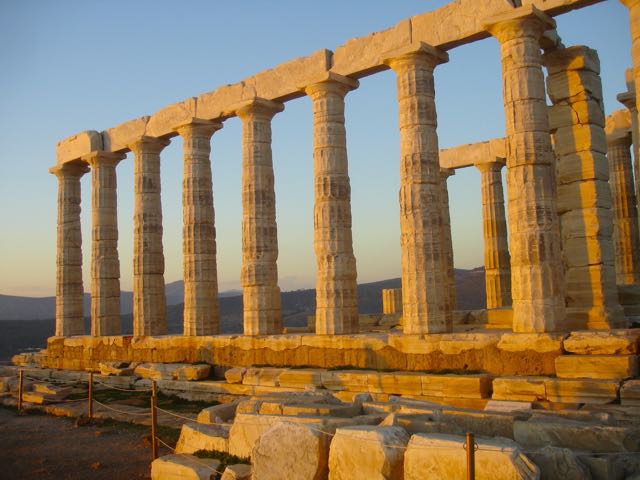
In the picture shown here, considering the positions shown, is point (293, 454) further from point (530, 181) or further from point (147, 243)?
point (147, 243)

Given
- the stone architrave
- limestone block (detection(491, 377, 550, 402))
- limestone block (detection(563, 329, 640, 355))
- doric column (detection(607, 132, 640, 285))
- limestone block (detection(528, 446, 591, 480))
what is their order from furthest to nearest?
1. doric column (detection(607, 132, 640, 285))
2. the stone architrave
3. limestone block (detection(491, 377, 550, 402))
4. limestone block (detection(563, 329, 640, 355))
5. limestone block (detection(528, 446, 591, 480))

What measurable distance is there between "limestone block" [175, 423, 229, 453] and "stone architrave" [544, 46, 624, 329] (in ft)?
30.1

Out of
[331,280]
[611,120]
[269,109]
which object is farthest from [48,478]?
[611,120]

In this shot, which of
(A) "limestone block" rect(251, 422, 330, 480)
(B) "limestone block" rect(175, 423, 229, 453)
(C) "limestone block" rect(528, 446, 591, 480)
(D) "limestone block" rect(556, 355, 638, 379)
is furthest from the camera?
(D) "limestone block" rect(556, 355, 638, 379)

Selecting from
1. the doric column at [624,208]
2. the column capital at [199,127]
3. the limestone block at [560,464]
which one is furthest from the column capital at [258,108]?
the limestone block at [560,464]

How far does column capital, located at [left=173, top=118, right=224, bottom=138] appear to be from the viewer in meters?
21.8

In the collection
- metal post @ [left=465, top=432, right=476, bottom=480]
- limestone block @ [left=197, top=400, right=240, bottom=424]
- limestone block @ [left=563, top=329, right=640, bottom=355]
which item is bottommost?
limestone block @ [left=197, top=400, right=240, bottom=424]

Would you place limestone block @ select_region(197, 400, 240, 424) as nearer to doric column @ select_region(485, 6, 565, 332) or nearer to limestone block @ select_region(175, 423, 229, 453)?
limestone block @ select_region(175, 423, 229, 453)

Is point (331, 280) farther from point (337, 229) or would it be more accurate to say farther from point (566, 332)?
point (566, 332)

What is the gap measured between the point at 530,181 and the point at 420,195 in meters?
2.74

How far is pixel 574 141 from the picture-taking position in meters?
16.3

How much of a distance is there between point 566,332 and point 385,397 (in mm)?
4059

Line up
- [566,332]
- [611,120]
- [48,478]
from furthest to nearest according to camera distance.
Result: 1. [611,120]
2. [566,332]
3. [48,478]

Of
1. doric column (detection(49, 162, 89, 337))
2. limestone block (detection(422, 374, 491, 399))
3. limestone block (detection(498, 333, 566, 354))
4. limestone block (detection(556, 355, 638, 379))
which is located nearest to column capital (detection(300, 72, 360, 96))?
limestone block (detection(498, 333, 566, 354))
